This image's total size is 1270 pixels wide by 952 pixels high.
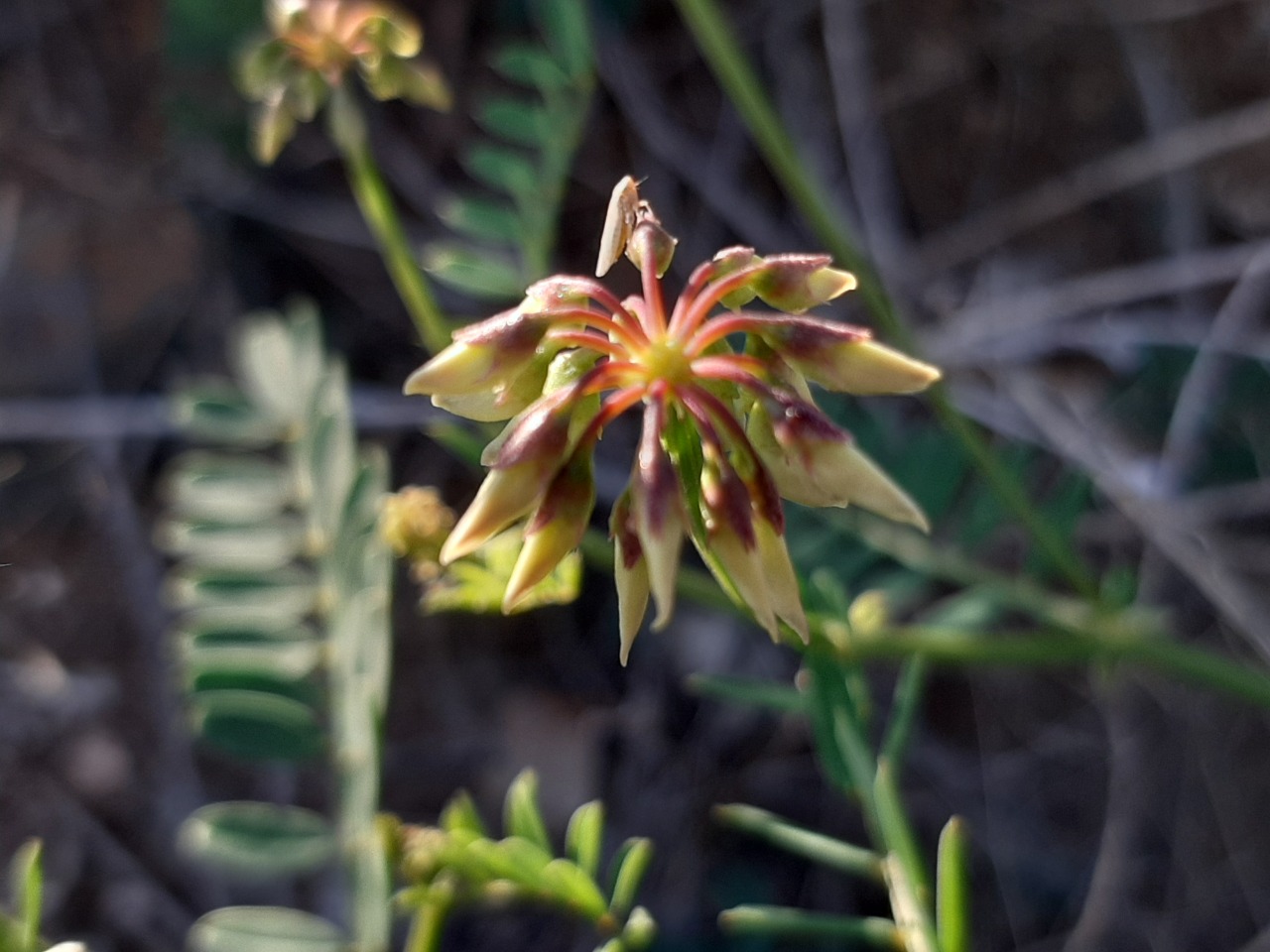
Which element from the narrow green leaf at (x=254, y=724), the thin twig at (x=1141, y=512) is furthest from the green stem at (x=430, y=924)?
the thin twig at (x=1141, y=512)

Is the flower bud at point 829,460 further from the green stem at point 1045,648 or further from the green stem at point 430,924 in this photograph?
the green stem at point 430,924

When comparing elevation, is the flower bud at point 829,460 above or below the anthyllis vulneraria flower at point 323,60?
below

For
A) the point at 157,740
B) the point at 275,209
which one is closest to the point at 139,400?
the point at 275,209

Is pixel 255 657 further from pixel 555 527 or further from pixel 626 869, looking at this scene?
pixel 555 527

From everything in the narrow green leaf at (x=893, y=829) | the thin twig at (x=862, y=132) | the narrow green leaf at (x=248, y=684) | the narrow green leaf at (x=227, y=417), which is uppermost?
the thin twig at (x=862, y=132)

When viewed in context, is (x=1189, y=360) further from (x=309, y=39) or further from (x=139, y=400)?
(x=139, y=400)

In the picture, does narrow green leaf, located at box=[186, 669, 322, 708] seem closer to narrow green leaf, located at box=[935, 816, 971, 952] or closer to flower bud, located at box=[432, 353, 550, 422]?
flower bud, located at box=[432, 353, 550, 422]
